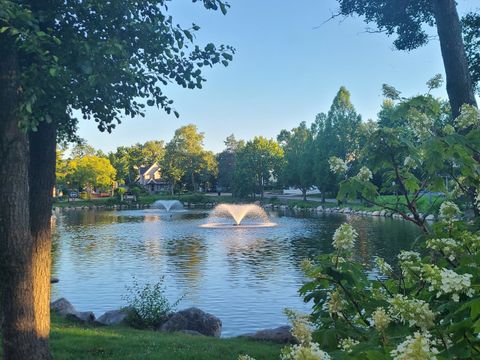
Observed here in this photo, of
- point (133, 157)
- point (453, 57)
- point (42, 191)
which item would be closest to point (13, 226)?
point (42, 191)

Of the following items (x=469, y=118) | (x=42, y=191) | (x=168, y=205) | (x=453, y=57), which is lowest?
(x=168, y=205)

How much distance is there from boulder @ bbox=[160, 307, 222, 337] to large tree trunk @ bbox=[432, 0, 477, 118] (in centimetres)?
819

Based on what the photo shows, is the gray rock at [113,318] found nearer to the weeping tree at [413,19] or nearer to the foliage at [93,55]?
the foliage at [93,55]

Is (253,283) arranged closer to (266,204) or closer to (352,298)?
(352,298)

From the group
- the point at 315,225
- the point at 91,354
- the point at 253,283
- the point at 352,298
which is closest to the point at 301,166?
the point at 315,225

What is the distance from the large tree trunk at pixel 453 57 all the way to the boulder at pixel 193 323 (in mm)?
8189

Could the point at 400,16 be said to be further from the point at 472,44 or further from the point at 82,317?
the point at 82,317

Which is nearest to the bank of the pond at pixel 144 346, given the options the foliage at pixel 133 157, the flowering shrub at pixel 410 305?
the flowering shrub at pixel 410 305

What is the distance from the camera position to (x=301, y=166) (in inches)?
3029

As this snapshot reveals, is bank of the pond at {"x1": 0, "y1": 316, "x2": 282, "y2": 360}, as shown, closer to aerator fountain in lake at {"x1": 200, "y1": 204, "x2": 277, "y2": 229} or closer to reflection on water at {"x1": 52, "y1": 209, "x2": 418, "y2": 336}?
reflection on water at {"x1": 52, "y1": 209, "x2": 418, "y2": 336}

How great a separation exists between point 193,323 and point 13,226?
7.60 meters

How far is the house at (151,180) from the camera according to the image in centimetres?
14088

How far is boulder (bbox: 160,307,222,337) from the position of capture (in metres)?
12.6

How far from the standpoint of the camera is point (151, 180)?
463ft
